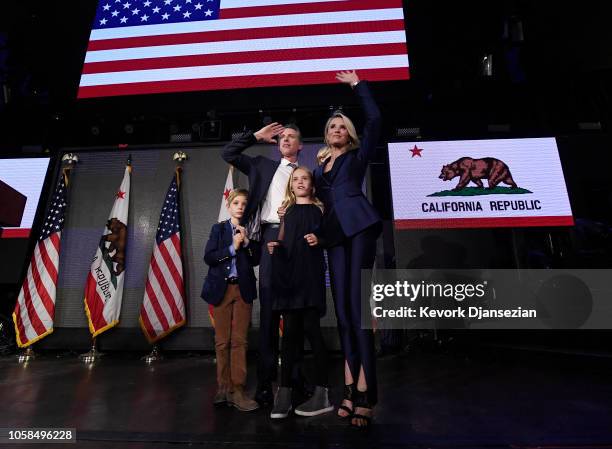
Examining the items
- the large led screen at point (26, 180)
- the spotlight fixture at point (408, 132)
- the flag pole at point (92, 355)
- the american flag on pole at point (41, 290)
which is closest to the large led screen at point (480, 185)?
the spotlight fixture at point (408, 132)

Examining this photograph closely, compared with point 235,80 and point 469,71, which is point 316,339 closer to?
point 235,80

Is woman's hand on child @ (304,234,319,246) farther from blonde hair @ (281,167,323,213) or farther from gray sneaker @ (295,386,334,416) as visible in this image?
gray sneaker @ (295,386,334,416)

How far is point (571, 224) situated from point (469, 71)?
2733 mm

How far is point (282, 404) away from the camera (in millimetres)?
1832

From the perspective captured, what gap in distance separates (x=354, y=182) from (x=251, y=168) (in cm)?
72

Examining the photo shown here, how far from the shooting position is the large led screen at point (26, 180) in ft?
14.4

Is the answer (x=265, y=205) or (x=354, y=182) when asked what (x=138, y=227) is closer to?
(x=265, y=205)

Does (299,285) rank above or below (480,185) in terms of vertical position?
below

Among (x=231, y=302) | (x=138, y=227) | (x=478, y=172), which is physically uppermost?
(x=478, y=172)

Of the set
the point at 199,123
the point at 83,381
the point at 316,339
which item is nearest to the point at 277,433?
the point at 316,339

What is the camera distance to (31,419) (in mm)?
1845
